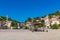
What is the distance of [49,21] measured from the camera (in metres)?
126

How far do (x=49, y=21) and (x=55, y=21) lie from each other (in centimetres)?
1271

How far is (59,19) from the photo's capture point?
114 meters

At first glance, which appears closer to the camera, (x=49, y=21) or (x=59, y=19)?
(x=59, y=19)

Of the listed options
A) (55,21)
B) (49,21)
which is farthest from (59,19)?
(49,21)

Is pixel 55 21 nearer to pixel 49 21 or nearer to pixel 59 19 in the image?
pixel 59 19

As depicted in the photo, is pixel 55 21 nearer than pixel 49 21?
Yes

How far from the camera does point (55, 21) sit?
113500 mm

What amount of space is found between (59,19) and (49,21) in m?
13.4

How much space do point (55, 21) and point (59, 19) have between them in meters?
2.66
